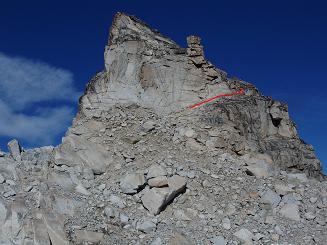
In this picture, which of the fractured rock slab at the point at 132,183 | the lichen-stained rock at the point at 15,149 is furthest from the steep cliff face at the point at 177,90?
the fractured rock slab at the point at 132,183

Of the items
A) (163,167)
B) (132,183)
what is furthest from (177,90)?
(132,183)

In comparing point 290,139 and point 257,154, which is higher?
point 290,139

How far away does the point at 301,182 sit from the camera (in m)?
21.2

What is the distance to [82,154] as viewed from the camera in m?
20.4

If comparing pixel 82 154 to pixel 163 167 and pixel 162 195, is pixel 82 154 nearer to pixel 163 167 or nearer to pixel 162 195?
pixel 163 167

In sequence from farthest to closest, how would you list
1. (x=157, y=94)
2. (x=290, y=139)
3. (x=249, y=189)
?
(x=290, y=139), (x=157, y=94), (x=249, y=189)

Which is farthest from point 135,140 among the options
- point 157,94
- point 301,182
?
point 301,182

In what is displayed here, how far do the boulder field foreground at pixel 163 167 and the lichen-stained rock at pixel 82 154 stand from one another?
50 mm

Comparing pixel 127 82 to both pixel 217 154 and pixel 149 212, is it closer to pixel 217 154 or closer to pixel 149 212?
pixel 217 154

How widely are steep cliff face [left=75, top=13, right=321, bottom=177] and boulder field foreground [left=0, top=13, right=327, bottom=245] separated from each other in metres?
0.05

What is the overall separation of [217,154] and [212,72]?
493 centimetres

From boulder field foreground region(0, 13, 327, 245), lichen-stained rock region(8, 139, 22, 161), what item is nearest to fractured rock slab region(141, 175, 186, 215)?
boulder field foreground region(0, 13, 327, 245)

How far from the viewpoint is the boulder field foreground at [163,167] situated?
17.3m

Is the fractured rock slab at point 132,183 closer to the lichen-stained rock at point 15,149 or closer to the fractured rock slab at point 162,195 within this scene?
Answer: the fractured rock slab at point 162,195
